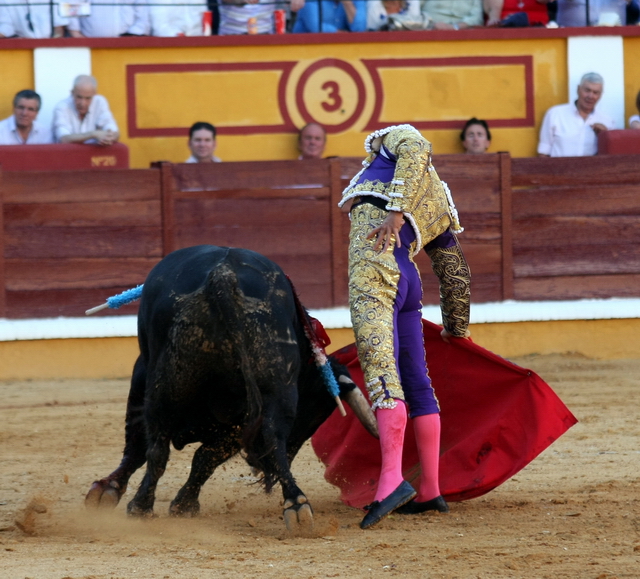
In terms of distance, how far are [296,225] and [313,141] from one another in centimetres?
63

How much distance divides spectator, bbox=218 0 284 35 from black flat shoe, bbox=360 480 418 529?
4802 mm

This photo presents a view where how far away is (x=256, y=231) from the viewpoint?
21.2 feet

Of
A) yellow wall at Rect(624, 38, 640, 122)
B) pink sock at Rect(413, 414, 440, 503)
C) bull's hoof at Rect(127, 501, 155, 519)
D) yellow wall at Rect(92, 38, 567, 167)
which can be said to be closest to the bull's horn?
pink sock at Rect(413, 414, 440, 503)

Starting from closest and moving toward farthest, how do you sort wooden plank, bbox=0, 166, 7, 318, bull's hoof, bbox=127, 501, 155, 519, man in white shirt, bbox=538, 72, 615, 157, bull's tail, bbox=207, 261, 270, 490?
bull's tail, bbox=207, 261, 270, 490 → bull's hoof, bbox=127, 501, 155, 519 → wooden plank, bbox=0, 166, 7, 318 → man in white shirt, bbox=538, 72, 615, 157

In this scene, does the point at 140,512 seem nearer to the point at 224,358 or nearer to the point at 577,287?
the point at 224,358

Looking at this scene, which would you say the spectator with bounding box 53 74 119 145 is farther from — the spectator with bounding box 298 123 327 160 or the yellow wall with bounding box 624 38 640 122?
the yellow wall with bounding box 624 38 640 122

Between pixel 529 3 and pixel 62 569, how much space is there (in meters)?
→ 6.02

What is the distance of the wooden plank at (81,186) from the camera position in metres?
6.22

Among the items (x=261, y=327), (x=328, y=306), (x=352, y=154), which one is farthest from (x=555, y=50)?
(x=261, y=327)

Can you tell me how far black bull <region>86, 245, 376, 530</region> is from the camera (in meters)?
2.79

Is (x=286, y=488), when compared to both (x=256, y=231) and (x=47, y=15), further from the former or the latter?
(x=47, y=15)

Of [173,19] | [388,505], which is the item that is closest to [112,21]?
[173,19]

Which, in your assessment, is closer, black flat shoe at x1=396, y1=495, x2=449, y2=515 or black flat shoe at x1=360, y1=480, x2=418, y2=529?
black flat shoe at x1=360, y1=480, x2=418, y2=529

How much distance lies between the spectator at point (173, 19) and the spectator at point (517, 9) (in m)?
1.96
